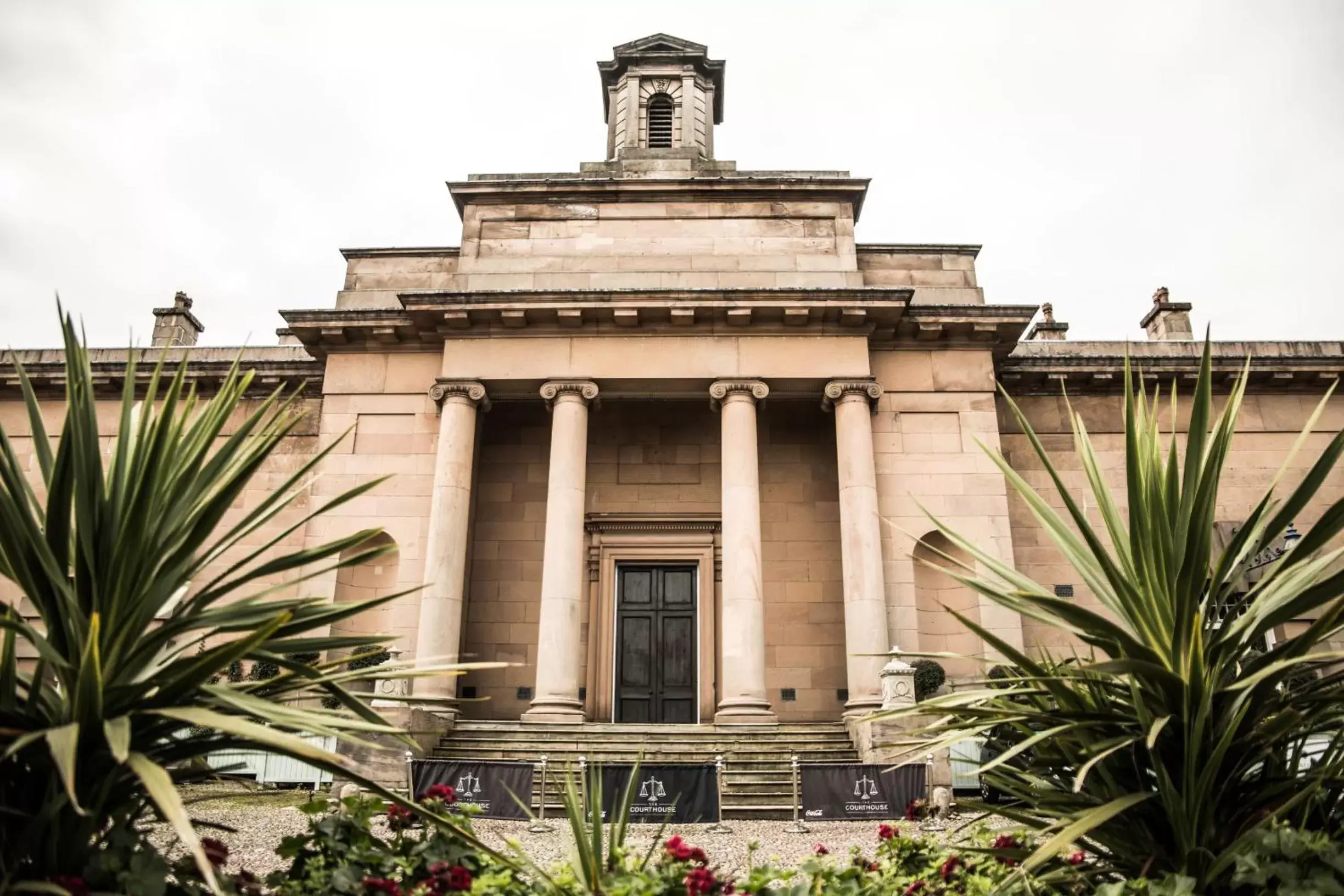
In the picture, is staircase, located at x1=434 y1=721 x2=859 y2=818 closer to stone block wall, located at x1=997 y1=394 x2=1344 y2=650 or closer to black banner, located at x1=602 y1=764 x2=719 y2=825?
black banner, located at x1=602 y1=764 x2=719 y2=825

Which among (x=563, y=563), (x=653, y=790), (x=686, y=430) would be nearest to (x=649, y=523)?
(x=686, y=430)

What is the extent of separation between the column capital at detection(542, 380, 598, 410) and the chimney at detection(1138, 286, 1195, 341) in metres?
16.1

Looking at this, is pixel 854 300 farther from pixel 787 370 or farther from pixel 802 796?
pixel 802 796

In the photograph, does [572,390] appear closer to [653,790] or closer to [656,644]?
[656,644]

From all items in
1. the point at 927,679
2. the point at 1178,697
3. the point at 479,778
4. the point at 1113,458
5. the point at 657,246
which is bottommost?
the point at 479,778

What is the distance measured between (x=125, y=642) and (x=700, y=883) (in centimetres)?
246

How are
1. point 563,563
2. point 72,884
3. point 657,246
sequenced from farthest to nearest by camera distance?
1. point 657,246
2. point 563,563
3. point 72,884

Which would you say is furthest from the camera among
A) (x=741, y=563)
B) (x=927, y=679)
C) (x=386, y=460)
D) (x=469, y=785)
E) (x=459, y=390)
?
(x=386, y=460)

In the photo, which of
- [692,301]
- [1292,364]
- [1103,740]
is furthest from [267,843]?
[1292,364]

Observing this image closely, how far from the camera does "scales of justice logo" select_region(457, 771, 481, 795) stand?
12.0 m

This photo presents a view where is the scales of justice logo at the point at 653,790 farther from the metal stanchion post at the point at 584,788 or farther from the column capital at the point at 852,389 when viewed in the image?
the column capital at the point at 852,389

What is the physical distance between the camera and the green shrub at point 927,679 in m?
16.9

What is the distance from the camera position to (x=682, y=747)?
1521 cm

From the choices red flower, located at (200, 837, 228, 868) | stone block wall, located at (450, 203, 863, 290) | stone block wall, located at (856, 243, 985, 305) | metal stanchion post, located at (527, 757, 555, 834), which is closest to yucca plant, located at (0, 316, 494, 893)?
red flower, located at (200, 837, 228, 868)
